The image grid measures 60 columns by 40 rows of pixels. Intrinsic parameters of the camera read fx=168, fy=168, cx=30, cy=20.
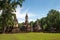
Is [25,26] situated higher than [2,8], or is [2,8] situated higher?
[2,8]

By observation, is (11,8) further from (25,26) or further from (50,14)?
(50,14)

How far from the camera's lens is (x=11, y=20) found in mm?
58125

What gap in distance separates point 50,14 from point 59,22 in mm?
19839

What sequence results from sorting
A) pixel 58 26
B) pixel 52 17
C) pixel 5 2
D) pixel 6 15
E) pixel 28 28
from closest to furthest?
pixel 5 2 → pixel 6 15 → pixel 28 28 → pixel 58 26 → pixel 52 17

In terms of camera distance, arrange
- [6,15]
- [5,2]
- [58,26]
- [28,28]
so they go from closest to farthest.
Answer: [5,2] < [6,15] < [28,28] < [58,26]

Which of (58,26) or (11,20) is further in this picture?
(58,26)

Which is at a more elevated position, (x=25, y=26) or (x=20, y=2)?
(x=20, y=2)

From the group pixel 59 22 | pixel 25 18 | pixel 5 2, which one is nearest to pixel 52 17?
pixel 59 22

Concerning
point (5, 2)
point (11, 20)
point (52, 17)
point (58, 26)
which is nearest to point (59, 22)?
point (58, 26)

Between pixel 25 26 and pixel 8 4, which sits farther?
pixel 25 26

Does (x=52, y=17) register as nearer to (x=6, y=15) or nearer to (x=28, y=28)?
Result: (x=28, y=28)

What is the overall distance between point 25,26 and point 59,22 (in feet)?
62.2

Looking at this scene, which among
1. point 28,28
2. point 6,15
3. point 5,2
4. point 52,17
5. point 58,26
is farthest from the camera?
point 52,17

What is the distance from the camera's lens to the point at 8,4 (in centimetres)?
5328
